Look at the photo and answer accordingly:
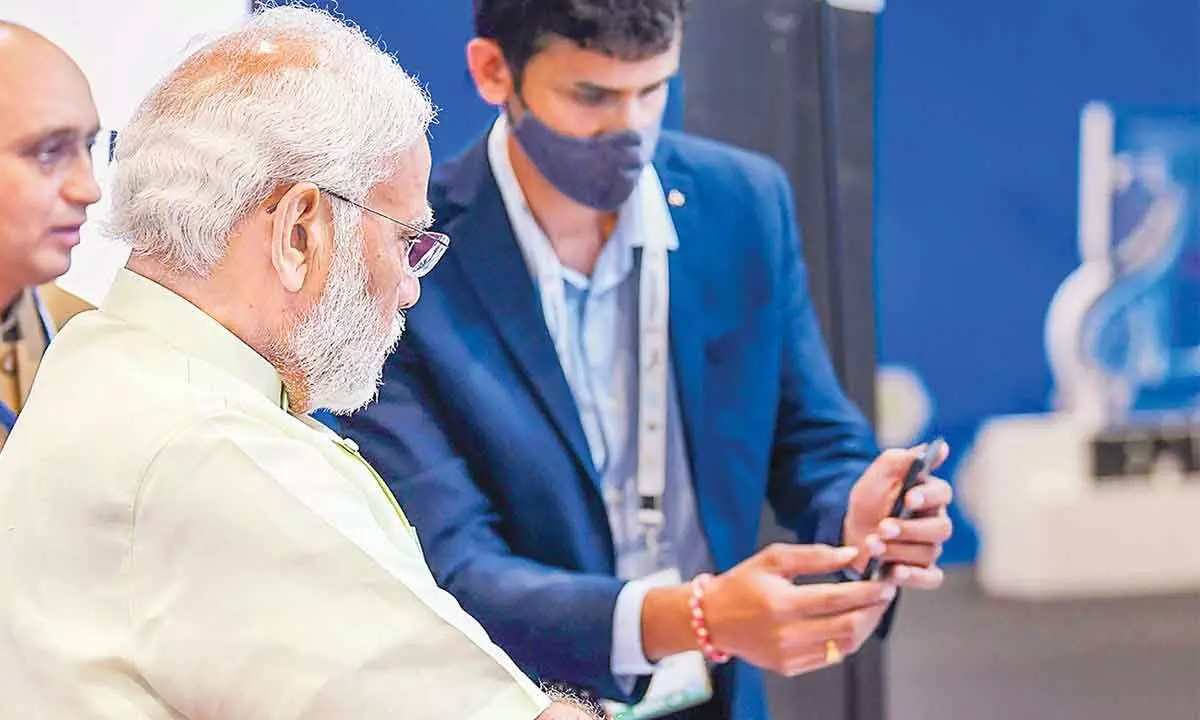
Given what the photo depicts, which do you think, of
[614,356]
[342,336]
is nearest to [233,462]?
[342,336]

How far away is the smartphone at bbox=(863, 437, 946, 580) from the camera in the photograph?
190cm

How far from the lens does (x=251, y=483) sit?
107 centimetres

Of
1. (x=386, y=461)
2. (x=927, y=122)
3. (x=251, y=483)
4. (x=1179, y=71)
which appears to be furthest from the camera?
(x=1179, y=71)

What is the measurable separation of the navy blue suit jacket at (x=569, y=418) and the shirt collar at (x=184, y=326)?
59 cm

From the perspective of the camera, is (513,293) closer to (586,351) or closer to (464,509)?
(586,351)

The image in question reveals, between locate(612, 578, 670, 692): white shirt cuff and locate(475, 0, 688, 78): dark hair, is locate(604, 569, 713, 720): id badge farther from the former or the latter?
locate(475, 0, 688, 78): dark hair

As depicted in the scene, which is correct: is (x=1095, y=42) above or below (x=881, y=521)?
above

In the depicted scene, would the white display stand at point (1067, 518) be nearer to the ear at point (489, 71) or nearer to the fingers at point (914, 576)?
the fingers at point (914, 576)

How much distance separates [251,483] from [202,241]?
264mm

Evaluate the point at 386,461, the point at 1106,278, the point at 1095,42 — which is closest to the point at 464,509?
the point at 386,461

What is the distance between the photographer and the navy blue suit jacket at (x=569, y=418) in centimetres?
182

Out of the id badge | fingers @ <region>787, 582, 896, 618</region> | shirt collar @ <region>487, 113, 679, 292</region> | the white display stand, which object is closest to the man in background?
shirt collar @ <region>487, 113, 679, 292</region>

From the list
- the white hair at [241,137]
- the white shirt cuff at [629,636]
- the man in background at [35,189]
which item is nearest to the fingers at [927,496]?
the white shirt cuff at [629,636]

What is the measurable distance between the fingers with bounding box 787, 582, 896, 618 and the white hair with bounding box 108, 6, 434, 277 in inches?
34.6
